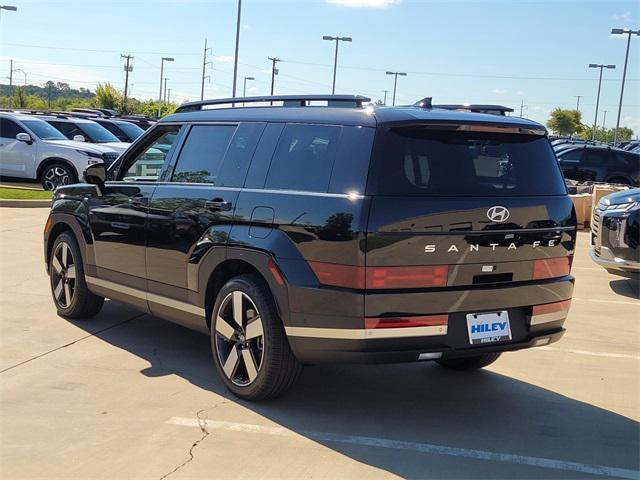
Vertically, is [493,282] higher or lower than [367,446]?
higher

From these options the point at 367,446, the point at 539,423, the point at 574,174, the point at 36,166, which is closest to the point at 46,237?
the point at 367,446

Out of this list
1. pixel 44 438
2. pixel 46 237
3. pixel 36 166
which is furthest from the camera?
pixel 36 166

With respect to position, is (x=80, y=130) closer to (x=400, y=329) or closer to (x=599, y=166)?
(x=599, y=166)

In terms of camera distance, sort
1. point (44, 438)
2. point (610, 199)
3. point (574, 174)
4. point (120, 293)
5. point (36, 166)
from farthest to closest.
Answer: point (574, 174), point (36, 166), point (610, 199), point (120, 293), point (44, 438)

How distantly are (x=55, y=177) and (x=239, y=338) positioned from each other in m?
13.2

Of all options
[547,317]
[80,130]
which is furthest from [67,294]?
[80,130]

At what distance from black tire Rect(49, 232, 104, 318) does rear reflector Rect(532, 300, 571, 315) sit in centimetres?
389

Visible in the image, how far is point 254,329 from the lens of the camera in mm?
4680

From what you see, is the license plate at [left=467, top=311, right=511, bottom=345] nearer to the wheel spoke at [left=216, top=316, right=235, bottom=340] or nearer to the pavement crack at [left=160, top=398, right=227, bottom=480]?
the wheel spoke at [left=216, top=316, right=235, bottom=340]

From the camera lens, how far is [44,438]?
418 centimetres

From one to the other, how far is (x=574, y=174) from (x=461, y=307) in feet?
68.1

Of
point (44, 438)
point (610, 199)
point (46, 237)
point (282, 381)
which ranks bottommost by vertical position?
point (44, 438)

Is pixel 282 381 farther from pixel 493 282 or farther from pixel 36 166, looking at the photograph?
pixel 36 166

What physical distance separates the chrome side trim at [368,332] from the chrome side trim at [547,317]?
2.35ft
